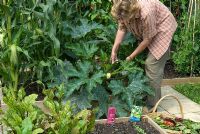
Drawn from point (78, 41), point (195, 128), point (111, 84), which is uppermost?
point (78, 41)

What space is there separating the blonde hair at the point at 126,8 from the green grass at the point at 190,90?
5.82 feet

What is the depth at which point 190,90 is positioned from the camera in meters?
5.79

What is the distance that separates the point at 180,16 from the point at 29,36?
3.02m

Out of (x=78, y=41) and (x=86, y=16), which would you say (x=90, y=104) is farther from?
(x=86, y=16)

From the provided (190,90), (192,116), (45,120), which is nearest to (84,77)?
(45,120)

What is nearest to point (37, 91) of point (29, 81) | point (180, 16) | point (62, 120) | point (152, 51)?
point (29, 81)

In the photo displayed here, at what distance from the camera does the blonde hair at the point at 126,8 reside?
4.14m

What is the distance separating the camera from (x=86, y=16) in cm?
571

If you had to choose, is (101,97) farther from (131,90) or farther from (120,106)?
(131,90)

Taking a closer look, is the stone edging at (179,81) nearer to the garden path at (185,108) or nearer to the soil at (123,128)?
the garden path at (185,108)

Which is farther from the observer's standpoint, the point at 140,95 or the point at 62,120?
the point at 140,95

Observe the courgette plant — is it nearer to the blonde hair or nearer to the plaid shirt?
the blonde hair

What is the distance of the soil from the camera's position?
12.8 ft

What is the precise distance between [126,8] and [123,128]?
1.18 meters
